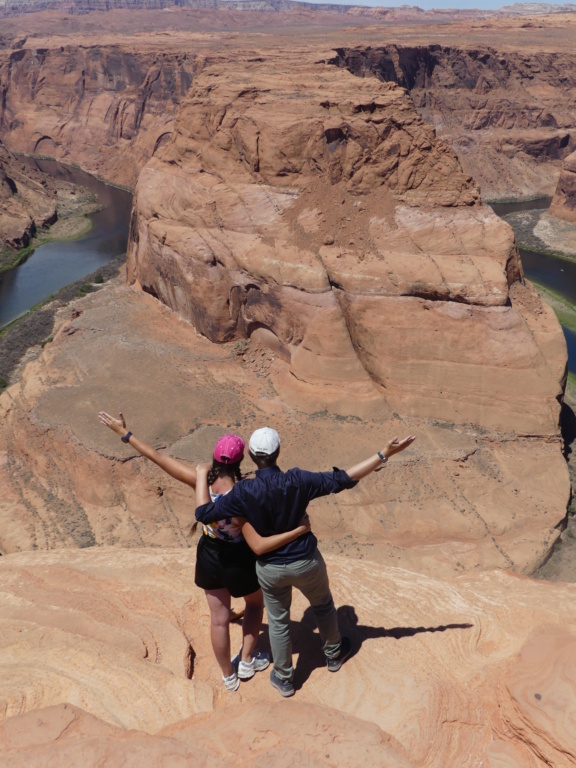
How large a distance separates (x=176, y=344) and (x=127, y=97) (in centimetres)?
6318

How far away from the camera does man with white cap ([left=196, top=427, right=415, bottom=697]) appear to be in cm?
526

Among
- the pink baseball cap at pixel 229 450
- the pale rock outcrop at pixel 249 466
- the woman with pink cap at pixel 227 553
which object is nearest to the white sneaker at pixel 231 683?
the woman with pink cap at pixel 227 553

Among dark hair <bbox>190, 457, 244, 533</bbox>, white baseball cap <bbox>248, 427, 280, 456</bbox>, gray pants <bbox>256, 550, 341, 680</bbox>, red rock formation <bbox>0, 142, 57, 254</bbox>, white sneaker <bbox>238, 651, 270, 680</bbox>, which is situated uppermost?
white baseball cap <bbox>248, 427, 280, 456</bbox>

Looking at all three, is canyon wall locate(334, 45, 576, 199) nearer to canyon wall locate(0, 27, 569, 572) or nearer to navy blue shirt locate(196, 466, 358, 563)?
canyon wall locate(0, 27, 569, 572)

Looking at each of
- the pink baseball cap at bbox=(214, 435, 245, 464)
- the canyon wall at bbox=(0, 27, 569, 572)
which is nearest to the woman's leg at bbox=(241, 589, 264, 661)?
the pink baseball cap at bbox=(214, 435, 245, 464)

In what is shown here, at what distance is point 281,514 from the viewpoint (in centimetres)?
529

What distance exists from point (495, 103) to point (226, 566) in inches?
3002

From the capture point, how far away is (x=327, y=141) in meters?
20.7

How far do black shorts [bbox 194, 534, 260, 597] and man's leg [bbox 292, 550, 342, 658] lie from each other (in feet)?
1.68

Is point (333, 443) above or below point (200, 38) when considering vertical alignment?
below

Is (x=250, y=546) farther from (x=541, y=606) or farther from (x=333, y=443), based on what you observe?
(x=333, y=443)

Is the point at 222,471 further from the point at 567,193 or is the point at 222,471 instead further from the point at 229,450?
the point at 567,193

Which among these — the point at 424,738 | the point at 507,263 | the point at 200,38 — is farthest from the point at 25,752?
the point at 200,38

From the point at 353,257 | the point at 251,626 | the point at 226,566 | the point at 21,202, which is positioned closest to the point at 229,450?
the point at 226,566
